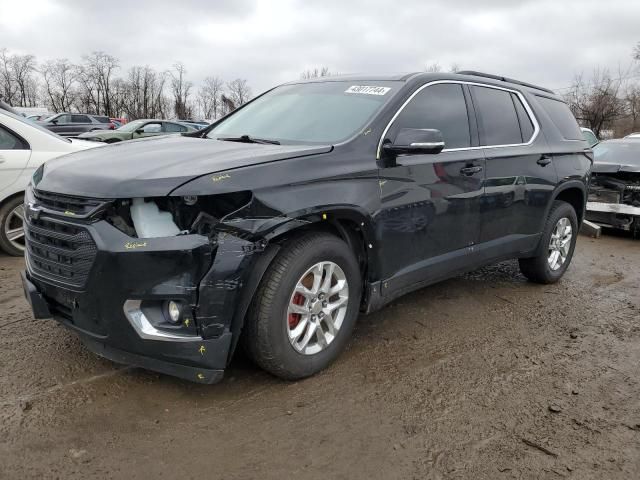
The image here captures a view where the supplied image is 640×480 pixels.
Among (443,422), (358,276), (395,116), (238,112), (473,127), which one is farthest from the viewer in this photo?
(238,112)

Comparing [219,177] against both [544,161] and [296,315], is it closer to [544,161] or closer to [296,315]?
[296,315]

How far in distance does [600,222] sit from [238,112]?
→ 6281 mm

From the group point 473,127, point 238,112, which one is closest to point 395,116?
point 473,127

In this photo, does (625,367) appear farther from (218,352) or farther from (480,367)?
(218,352)

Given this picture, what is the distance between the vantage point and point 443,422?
277cm

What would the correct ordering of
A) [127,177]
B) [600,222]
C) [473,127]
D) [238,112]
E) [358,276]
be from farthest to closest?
1. [600,222]
2. [238,112]
3. [473,127]
4. [358,276]
5. [127,177]

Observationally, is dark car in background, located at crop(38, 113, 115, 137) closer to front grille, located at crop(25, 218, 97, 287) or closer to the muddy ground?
the muddy ground

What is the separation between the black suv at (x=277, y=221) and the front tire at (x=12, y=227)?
2.61 meters

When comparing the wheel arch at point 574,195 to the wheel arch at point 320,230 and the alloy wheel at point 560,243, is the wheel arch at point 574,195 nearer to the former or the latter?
the alloy wheel at point 560,243

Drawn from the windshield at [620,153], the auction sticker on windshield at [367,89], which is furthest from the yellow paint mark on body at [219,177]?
the windshield at [620,153]

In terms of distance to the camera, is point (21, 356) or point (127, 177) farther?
point (21, 356)

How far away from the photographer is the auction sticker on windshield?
12.0ft

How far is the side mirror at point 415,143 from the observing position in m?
3.21

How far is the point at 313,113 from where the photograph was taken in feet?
12.2
